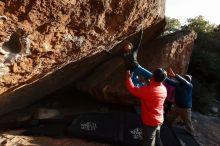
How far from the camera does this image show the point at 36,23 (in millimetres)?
5820

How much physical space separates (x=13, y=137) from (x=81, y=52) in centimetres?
229

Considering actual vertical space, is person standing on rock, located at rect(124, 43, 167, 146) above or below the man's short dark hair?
below

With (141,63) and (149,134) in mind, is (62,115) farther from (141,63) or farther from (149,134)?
(149,134)

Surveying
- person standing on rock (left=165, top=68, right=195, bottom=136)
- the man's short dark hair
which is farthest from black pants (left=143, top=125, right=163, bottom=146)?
person standing on rock (left=165, top=68, right=195, bottom=136)

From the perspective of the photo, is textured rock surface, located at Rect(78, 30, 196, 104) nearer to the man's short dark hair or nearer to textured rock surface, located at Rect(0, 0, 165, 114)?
textured rock surface, located at Rect(0, 0, 165, 114)

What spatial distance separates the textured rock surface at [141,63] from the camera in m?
9.04

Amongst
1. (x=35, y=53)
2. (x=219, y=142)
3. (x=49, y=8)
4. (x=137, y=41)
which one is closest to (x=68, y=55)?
(x=35, y=53)

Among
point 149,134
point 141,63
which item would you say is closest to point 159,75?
point 149,134

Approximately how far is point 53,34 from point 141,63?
3.52m

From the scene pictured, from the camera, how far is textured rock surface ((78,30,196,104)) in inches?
356

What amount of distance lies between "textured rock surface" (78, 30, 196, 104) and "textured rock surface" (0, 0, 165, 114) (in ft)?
2.74

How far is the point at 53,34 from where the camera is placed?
6.21 metres

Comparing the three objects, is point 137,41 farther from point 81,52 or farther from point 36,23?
point 36,23

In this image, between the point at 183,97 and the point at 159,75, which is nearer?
the point at 159,75
